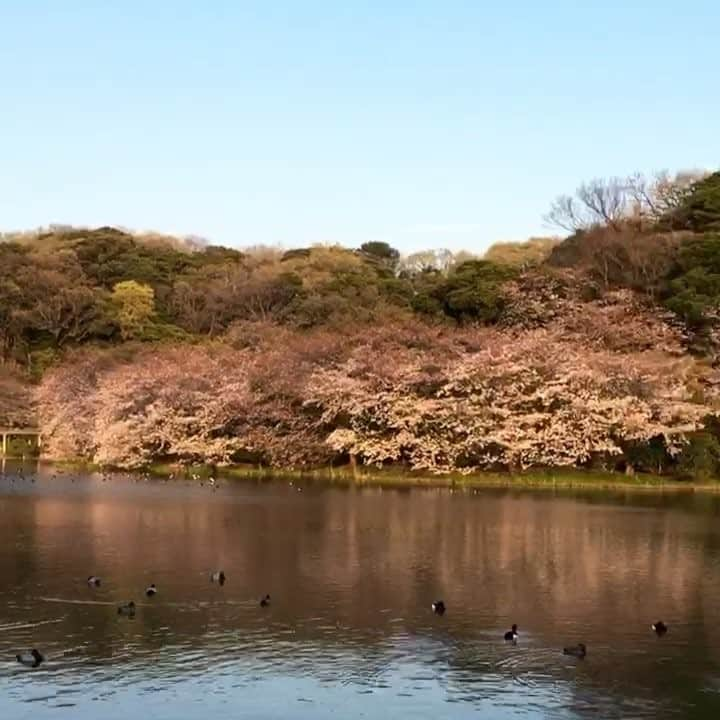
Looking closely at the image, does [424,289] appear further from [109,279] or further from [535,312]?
[109,279]

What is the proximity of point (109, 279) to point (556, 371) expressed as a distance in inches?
1760

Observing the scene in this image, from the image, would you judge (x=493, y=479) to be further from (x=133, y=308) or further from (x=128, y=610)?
(x=133, y=308)

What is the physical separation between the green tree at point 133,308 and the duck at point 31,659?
170 feet

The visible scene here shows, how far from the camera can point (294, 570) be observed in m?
21.2

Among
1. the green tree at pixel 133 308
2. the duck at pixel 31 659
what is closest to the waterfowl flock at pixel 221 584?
the duck at pixel 31 659

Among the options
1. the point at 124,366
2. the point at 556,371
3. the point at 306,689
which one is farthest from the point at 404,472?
the point at 306,689

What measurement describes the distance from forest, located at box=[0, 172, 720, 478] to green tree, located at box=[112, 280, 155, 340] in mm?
144

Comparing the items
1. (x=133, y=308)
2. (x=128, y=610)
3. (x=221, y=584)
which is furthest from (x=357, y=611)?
(x=133, y=308)

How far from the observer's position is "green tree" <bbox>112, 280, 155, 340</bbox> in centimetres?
6644

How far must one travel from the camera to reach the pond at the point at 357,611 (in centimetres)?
1309

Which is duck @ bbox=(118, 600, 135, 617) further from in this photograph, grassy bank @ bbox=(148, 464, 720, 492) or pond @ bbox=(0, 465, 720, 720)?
grassy bank @ bbox=(148, 464, 720, 492)

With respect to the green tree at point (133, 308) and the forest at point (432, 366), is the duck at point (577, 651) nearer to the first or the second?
the forest at point (432, 366)

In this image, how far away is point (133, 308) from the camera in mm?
68375

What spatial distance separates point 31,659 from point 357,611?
5415mm
